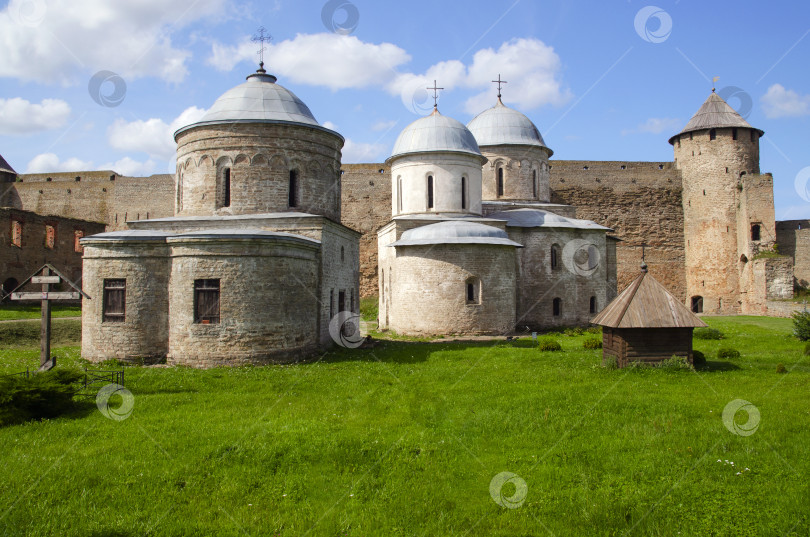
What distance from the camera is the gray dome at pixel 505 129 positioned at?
2650 cm

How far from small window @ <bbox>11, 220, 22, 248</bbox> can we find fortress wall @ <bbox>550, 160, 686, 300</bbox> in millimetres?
28349

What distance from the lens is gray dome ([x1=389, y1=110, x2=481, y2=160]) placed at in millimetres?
22078

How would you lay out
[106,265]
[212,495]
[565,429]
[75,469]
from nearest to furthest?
[212,495]
[75,469]
[565,429]
[106,265]

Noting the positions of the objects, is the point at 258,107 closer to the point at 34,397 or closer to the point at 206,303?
the point at 206,303

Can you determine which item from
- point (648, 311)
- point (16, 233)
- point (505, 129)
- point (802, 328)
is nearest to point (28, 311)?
point (16, 233)

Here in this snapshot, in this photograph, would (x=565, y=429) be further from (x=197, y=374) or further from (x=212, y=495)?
(x=197, y=374)

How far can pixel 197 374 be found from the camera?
11.5 m

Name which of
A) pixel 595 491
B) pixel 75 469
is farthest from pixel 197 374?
pixel 595 491

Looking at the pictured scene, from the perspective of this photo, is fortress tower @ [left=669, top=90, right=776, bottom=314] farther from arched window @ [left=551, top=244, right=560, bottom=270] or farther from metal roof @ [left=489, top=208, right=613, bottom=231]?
arched window @ [left=551, top=244, right=560, bottom=270]

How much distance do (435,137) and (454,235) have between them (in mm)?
5094

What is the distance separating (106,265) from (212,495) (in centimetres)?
917

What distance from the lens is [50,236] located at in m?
29.2

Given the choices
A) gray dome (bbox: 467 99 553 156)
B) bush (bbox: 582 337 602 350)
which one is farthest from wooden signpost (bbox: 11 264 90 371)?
gray dome (bbox: 467 99 553 156)

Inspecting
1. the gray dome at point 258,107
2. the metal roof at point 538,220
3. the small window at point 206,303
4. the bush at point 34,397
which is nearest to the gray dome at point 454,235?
the metal roof at point 538,220
